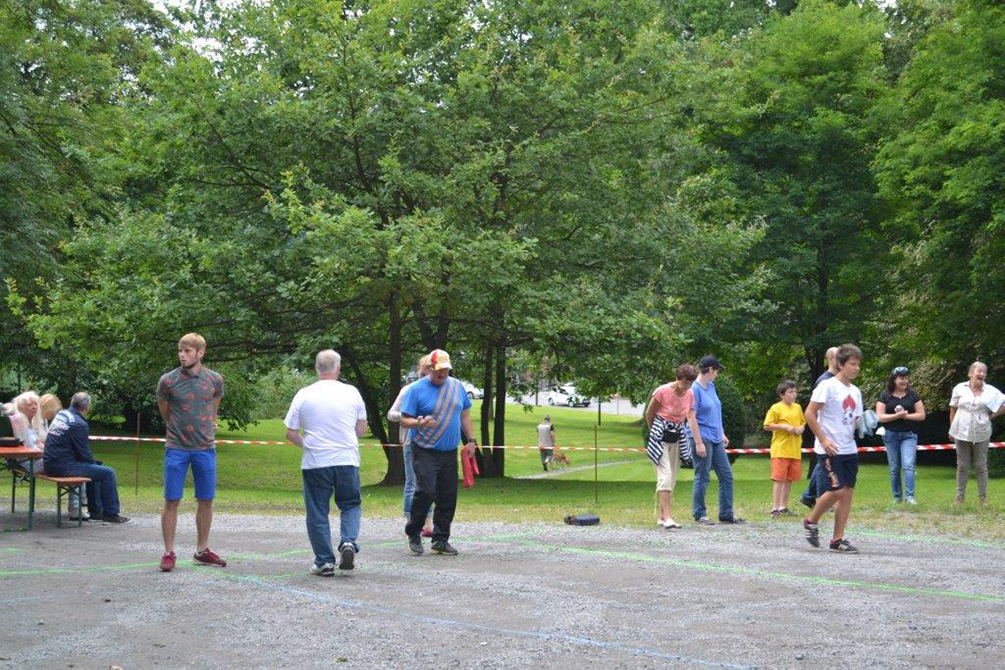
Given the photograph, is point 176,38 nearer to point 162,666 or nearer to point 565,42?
point 565,42

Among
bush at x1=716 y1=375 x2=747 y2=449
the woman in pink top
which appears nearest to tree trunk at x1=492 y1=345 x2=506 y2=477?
bush at x1=716 y1=375 x2=747 y2=449

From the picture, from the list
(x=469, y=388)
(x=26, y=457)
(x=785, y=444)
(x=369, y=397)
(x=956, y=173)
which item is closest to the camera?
(x=26, y=457)

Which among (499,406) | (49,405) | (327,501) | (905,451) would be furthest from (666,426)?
(499,406)

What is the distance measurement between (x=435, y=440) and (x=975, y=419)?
8499 mm

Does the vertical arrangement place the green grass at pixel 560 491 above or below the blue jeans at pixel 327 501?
below

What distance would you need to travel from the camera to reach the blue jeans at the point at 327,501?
10.4m

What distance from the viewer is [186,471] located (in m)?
10.7

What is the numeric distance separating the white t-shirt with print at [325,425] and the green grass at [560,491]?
5.23 m

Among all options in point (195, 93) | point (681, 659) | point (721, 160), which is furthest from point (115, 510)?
point (721, 160)

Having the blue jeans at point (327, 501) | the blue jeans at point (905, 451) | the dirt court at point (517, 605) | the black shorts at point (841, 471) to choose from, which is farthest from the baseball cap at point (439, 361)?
the blue jeans at point (905, 451)

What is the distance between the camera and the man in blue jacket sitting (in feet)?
48.7

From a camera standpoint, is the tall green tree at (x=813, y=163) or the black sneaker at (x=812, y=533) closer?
the black sneaker at (x=812, y=533)

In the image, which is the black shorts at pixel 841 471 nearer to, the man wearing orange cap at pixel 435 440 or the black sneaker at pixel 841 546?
the black sneaker at pixel 841 546

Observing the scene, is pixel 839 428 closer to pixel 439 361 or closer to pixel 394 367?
pixel 439 361
